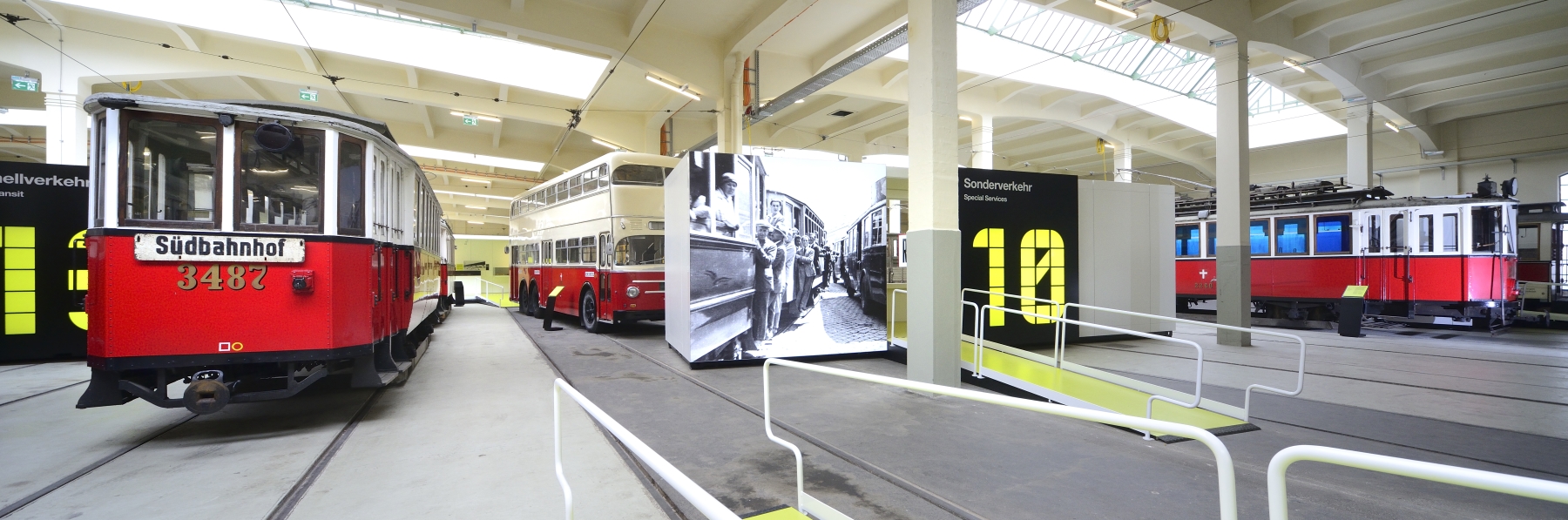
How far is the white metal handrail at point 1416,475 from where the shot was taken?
4.03 ft

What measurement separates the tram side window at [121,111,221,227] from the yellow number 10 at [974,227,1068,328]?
878cm

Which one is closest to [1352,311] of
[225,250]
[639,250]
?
[639,250]

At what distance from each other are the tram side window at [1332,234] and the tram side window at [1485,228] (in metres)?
1.82

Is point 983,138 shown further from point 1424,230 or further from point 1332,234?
point 1424,230

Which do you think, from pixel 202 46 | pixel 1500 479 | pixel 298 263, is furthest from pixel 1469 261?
pixel 202 46

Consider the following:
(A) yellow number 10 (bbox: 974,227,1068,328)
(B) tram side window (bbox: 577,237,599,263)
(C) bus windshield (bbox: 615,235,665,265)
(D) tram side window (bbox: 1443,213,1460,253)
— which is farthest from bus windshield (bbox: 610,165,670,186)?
(D) tram side window (bbox: 1443,213,1460,253)

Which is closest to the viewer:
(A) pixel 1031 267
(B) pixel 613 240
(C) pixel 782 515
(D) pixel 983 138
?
(C) pixel 782 515

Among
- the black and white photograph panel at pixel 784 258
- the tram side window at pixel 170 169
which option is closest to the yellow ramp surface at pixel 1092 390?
the black and white photograph panel at pixel 784 258

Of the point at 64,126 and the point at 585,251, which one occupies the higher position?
the point at 64,126

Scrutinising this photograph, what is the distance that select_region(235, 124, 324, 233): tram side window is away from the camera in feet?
16.3

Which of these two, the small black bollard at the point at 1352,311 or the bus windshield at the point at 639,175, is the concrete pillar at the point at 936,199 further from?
the small black bollard at the point at 1352,311

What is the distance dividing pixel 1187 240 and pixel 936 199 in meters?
13.4

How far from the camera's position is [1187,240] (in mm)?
16766

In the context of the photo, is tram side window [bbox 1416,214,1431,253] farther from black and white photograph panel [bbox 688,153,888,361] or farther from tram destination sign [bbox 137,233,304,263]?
tram destination sign [bbox 137,233,304,263]
